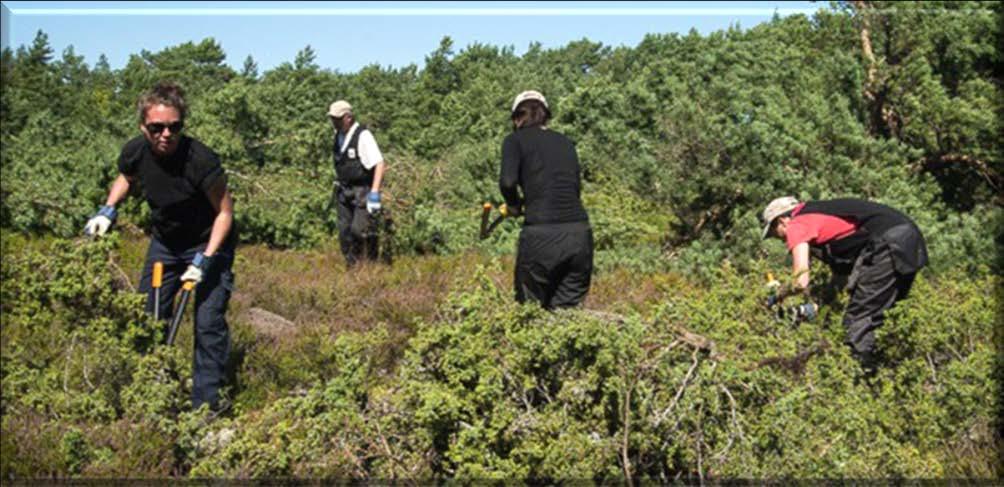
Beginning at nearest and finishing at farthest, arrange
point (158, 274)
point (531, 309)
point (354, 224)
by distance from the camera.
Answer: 1. point (531, 309)
2. point (158, 274)
3. point (354, 224)

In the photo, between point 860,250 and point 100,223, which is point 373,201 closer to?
point 100,223

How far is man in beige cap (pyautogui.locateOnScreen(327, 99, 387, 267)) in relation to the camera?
32.3 feet

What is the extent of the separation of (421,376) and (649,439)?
0.98 metres

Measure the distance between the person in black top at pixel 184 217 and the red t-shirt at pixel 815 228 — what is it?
308 centimetres

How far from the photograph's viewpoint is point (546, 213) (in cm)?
616

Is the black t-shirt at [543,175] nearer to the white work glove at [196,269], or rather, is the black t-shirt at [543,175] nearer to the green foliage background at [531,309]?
the green foliage background at [531,309]

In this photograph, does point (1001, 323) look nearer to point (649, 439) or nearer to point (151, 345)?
A: point (649, 439)

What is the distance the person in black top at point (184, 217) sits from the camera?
5379 millimetres

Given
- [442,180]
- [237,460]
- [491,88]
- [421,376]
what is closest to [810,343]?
[421,376]

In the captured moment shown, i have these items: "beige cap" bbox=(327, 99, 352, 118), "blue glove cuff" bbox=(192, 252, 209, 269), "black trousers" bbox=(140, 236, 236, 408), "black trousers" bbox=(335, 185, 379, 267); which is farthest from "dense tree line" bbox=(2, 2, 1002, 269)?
"blue glove cuff" bbox=(192, 252, 209, 269)

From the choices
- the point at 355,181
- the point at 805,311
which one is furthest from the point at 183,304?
the point at 355,181

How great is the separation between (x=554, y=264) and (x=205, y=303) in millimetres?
1872

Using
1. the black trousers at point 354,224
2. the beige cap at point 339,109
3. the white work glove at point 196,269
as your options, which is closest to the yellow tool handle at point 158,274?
the white work glove at point 196,269

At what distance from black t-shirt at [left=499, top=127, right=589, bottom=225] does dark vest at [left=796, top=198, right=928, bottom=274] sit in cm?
136
